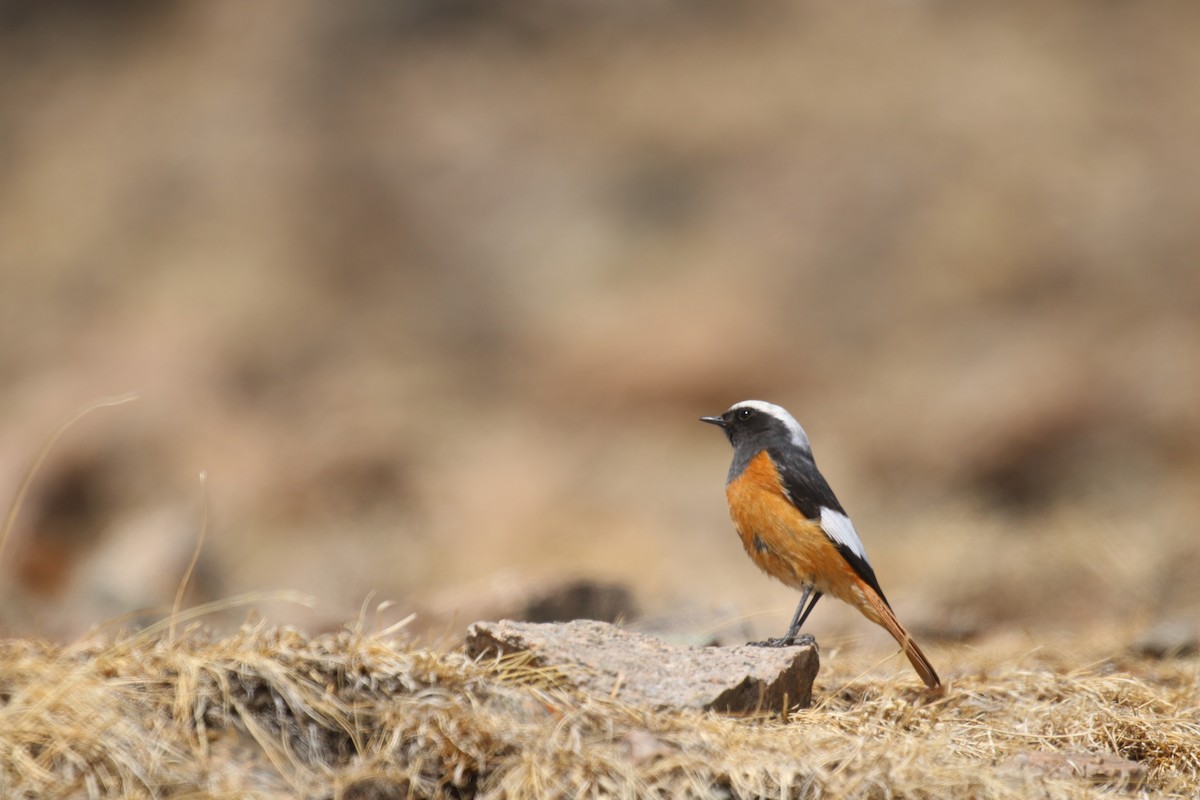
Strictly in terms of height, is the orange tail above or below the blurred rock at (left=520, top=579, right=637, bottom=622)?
above

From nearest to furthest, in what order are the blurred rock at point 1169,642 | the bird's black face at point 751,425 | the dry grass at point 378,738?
1. the dry grass at point 378,738
2. the bird's black face at point 751,425
3. the blurred rock at point 1169,642

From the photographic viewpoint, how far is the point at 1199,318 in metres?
12.6

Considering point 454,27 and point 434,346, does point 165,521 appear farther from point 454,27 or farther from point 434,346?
point 454,27

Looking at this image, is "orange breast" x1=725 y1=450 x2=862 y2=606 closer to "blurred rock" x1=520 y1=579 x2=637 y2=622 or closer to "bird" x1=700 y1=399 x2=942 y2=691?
"bird" x1=700 y1=399 x2=942 y2=691

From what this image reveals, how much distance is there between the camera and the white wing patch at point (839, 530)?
185 inches

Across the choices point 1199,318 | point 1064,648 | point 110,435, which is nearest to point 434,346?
point 110,435

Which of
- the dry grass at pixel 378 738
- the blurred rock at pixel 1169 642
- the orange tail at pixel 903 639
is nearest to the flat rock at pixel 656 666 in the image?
the dry grass at pixel 378 738

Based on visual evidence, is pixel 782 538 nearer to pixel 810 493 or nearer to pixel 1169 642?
pixel 810 493

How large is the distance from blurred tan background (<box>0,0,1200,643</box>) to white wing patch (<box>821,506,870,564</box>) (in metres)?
4.19

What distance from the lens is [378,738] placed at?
2.96 meters

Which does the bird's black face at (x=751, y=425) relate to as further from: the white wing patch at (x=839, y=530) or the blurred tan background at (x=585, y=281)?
the blurred tan background at (x=585, y=281)

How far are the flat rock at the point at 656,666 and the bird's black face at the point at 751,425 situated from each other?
1542 mm

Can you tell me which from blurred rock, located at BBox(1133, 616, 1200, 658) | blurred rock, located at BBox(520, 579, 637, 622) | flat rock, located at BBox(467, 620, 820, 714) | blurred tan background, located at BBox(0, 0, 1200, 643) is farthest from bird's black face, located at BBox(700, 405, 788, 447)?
blurred tan background, located at BBox(0, 0, 1200, 643)

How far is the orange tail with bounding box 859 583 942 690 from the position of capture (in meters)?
4.25
